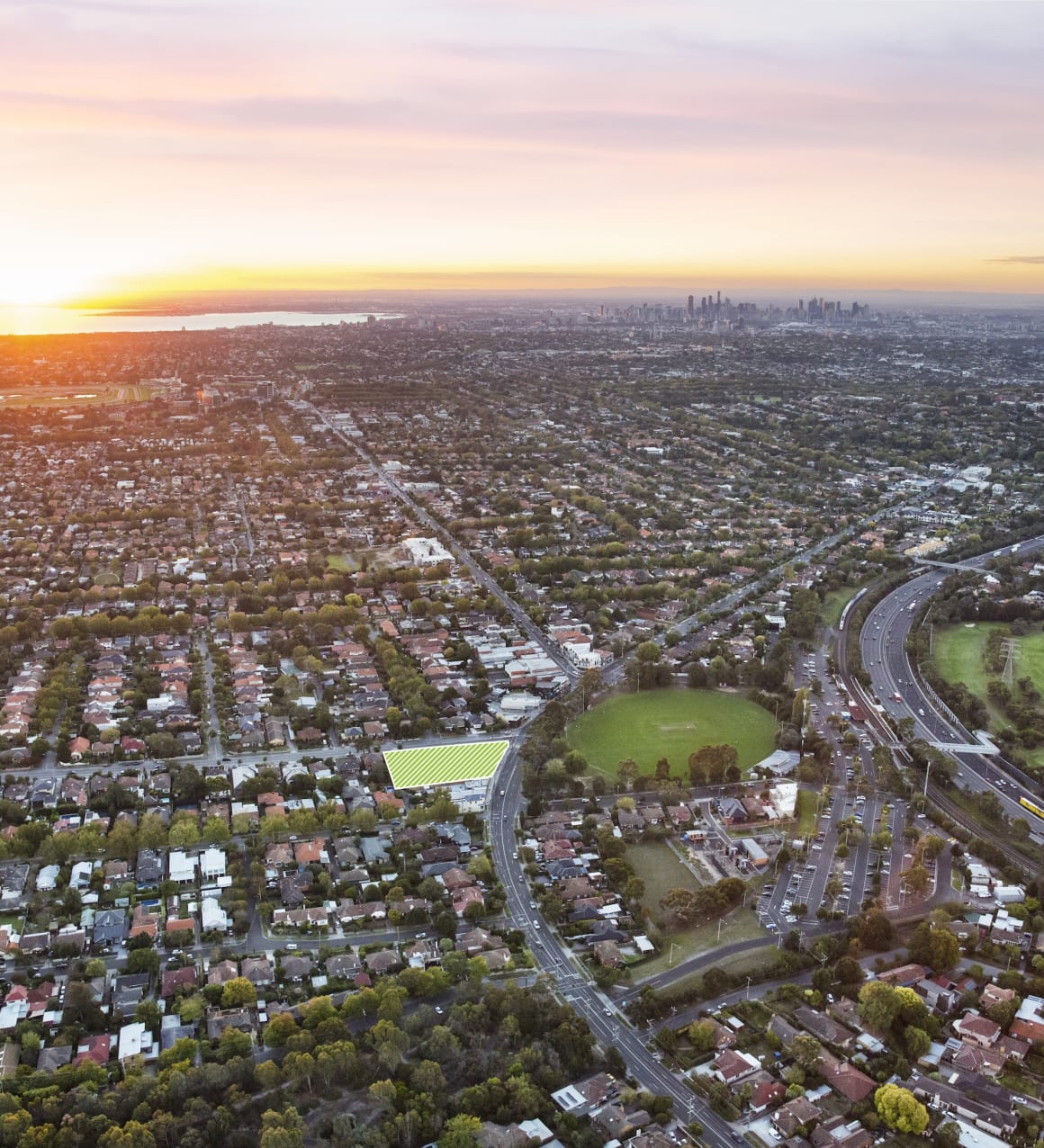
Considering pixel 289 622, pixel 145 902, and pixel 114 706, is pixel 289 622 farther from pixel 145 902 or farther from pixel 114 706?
pixel 145 902

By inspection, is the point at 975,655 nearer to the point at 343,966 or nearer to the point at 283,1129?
the point at 343,966

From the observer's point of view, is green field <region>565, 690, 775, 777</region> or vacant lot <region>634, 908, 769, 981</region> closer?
vacant lot <region>634, 908, 769, 981</region>

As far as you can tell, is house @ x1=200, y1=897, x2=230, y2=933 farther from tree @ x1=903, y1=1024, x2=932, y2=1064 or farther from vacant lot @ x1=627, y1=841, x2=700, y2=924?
tree @ x1=903, y1=1024, x2=932, y2=1064

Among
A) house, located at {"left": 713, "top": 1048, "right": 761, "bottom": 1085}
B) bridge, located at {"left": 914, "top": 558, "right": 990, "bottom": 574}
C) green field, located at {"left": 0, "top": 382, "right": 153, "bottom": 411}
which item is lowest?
house, located at {"left": 713, "top": 1048, "right": 761, "bottom": 1085}

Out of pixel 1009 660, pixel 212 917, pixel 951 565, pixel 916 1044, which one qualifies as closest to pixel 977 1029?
pixel 916 1044

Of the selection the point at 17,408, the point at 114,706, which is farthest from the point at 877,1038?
the point at 17,408

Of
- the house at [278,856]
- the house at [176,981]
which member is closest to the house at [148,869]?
the house at [278,856]

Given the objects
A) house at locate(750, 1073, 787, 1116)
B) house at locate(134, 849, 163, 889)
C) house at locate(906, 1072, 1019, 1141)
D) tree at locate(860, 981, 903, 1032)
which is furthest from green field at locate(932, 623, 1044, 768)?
house at locate(134, 849, 163, 889)

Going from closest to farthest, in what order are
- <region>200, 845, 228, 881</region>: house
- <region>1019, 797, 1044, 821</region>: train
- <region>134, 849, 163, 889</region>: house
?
<region>134, 849, 163, 889</region>: house → <region>200, 845, 228, 881</region>: house → <region>1019, 797, 1044, 821</region>: train
